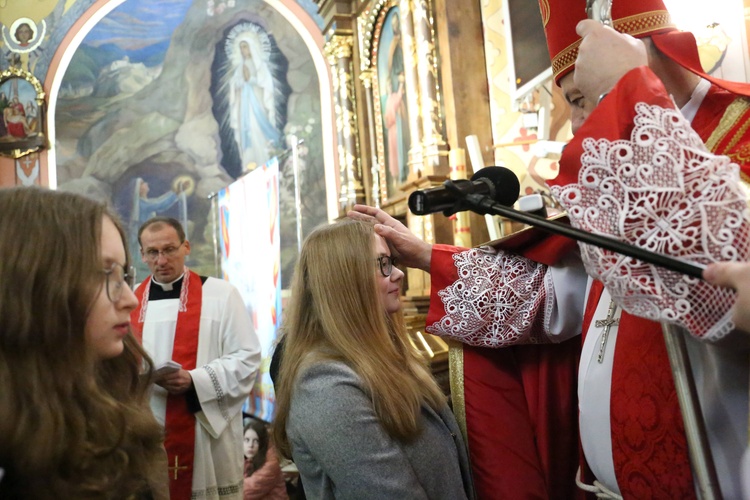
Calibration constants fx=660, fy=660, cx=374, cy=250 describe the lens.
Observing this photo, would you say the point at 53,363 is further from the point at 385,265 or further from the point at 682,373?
the point at 682,373

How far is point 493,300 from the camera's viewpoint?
6.45 ft

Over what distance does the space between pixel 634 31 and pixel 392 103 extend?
5268 mm

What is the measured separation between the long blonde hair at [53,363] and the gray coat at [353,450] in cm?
51

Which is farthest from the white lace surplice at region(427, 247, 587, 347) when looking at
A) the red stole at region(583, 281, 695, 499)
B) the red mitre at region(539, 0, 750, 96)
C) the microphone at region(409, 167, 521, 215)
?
the microphone at region(409, 167, 521, 215)

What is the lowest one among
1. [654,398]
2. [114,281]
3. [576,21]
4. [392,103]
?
[654,398]

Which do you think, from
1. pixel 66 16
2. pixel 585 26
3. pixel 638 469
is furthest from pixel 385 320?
pixel 66 16

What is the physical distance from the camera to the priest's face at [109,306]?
4.53ft

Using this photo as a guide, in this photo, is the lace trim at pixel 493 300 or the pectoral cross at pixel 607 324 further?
the lace trim at pixel 493 300

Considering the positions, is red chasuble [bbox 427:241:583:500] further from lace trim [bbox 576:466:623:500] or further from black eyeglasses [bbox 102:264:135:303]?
black eyeglasses [bbox 102:264:135:303]

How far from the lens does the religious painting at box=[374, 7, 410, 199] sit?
6.62m

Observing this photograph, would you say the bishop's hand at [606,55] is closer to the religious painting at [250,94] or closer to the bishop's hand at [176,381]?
the bishop's hand at [176,381]

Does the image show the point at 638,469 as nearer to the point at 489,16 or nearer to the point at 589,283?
the point at 589,283

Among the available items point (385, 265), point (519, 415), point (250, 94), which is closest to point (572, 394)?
point (519, 415)

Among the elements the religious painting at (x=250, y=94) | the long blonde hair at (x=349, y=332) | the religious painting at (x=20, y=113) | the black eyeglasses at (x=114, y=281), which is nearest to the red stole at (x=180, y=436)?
the long blonde hair at (x=349, y=332)
